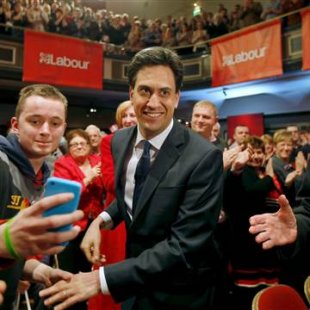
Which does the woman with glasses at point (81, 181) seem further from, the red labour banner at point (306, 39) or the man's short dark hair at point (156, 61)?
the red labour banner at point (306, 39)

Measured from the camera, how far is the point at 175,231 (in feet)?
4.91

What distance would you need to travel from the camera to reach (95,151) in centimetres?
431

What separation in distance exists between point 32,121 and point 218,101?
972cm

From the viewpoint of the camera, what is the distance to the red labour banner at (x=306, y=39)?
6.89 meters

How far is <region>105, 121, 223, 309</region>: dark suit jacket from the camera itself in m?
1.44

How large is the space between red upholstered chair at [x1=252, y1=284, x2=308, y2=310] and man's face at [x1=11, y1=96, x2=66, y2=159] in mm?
1136

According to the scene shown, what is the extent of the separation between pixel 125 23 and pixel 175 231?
974 cm

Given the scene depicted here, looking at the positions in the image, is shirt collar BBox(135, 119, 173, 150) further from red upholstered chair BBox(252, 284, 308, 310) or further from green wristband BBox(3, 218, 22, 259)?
green wristband BBox(3, 218, 22, 259)

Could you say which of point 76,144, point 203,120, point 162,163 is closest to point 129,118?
point 203,120

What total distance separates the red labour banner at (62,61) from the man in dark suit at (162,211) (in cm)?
697

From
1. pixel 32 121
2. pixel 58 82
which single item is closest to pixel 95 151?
pixel 32 121

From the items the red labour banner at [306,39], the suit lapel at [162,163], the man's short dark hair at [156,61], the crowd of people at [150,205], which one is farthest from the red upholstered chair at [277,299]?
the red labour banner at [306,39]

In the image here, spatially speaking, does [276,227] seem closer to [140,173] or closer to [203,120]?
[140,173]

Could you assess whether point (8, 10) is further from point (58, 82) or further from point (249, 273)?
point (249, 273)
